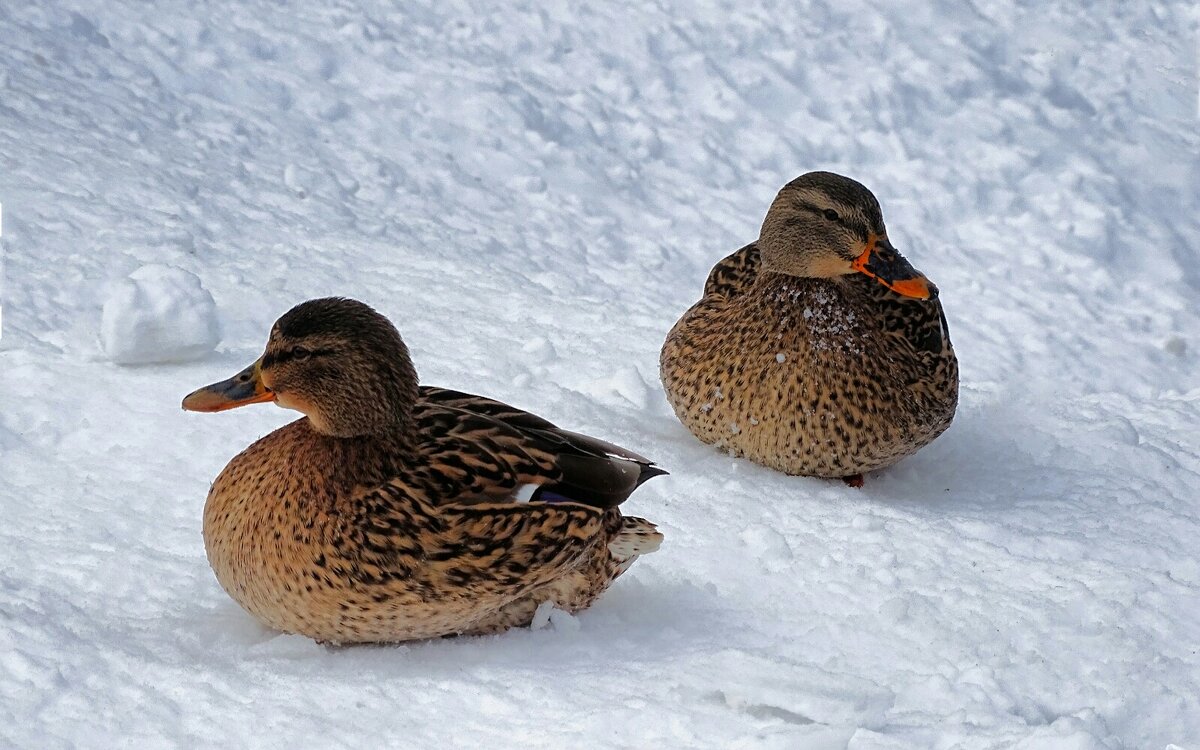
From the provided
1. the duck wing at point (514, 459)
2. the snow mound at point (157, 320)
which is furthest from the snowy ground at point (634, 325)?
the duck wing at point (514, 459)

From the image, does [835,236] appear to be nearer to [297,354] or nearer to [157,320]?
[297,354]

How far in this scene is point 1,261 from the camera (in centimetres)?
534

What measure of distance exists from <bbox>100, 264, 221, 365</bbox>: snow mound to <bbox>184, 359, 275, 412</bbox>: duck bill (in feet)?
4.09

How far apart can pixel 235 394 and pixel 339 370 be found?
0.29 meters

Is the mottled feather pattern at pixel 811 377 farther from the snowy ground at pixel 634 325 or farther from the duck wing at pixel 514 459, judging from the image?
the duck wing at pixel 514 459

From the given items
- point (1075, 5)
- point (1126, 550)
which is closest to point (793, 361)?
point (1126, 550)

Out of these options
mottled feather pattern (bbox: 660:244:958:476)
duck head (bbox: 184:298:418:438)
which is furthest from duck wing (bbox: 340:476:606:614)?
mottled feather pattern (bbox: 660:244:958:476)

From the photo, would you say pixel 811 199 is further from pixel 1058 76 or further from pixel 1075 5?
pixel 1075 5

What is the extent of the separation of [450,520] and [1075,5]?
745 cm

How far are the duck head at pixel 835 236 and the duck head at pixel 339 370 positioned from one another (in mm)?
1811

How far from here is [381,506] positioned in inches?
134

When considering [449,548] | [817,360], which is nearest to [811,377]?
[817,360]

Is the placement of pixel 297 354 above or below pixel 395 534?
above

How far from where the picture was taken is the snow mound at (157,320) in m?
4.71
